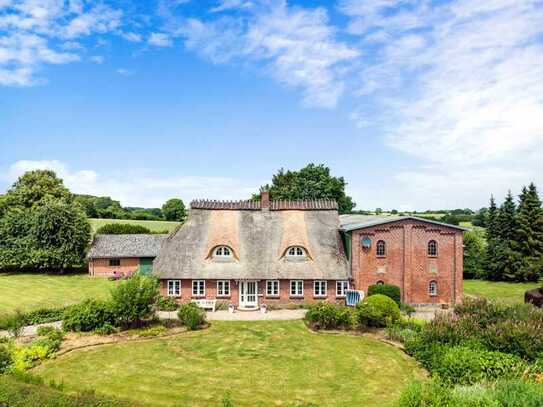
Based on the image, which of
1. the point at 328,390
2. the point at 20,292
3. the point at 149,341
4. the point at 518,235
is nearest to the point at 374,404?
the point at 328,390

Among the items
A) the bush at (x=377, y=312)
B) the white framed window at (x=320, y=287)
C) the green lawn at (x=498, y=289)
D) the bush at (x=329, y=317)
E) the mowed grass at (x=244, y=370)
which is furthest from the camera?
the green lawn at (x=498, y=289)

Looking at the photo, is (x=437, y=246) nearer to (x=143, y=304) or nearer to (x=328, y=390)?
(x=328, y=390)

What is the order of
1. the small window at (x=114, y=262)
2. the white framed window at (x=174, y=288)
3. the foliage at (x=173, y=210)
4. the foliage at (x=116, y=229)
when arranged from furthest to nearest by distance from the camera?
the foliage at (x=173, y=210), the foliage at (x=116, y=229), the small window at (x=114, y=262), the white framed window at (x=174, y=288)

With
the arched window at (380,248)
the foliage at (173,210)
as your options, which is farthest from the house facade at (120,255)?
the foliage at (173,210)

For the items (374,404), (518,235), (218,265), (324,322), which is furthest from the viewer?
(518,235)

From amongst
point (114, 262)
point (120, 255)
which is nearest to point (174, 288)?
point (120, 255)

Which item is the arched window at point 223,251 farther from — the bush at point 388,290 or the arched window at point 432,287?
the arched window at point 432,287
